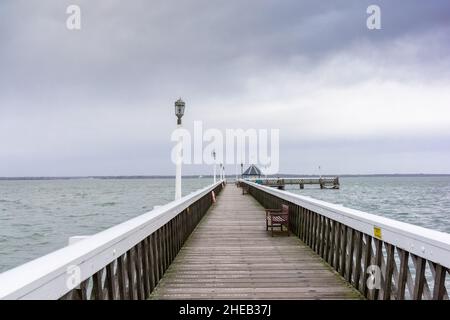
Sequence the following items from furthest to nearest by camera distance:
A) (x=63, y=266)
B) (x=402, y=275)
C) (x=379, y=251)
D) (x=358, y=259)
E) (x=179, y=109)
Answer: (x=179, y=109), (x=358, y=259), (x=379, y=251), (x=402, y=275), (x=63, y=266)

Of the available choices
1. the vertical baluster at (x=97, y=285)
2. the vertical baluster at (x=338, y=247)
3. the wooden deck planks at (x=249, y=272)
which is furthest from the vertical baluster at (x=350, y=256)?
the vertical baluster at (x=97, y=285)

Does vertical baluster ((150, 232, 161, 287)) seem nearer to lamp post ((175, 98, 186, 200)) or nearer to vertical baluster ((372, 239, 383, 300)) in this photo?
vertical baluster ((372, 239, 383, 300))

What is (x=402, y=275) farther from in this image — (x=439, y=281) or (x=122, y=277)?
(x=122, y=277)

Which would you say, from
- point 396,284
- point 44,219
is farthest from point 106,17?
point 44,219

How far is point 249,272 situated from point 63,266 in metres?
4.14

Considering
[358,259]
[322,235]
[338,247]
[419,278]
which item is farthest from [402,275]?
[322,235]

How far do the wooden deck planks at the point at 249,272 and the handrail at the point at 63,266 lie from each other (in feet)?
4.56

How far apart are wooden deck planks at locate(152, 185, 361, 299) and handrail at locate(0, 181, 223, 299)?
1.39 meters

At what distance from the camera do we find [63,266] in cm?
280

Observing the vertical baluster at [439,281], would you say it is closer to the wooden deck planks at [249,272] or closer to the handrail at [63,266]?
the wooden deck planks at [249,272]

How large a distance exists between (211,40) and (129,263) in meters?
10.7

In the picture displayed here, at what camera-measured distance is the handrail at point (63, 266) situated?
2.38 meters

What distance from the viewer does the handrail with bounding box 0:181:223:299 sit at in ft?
7.81
